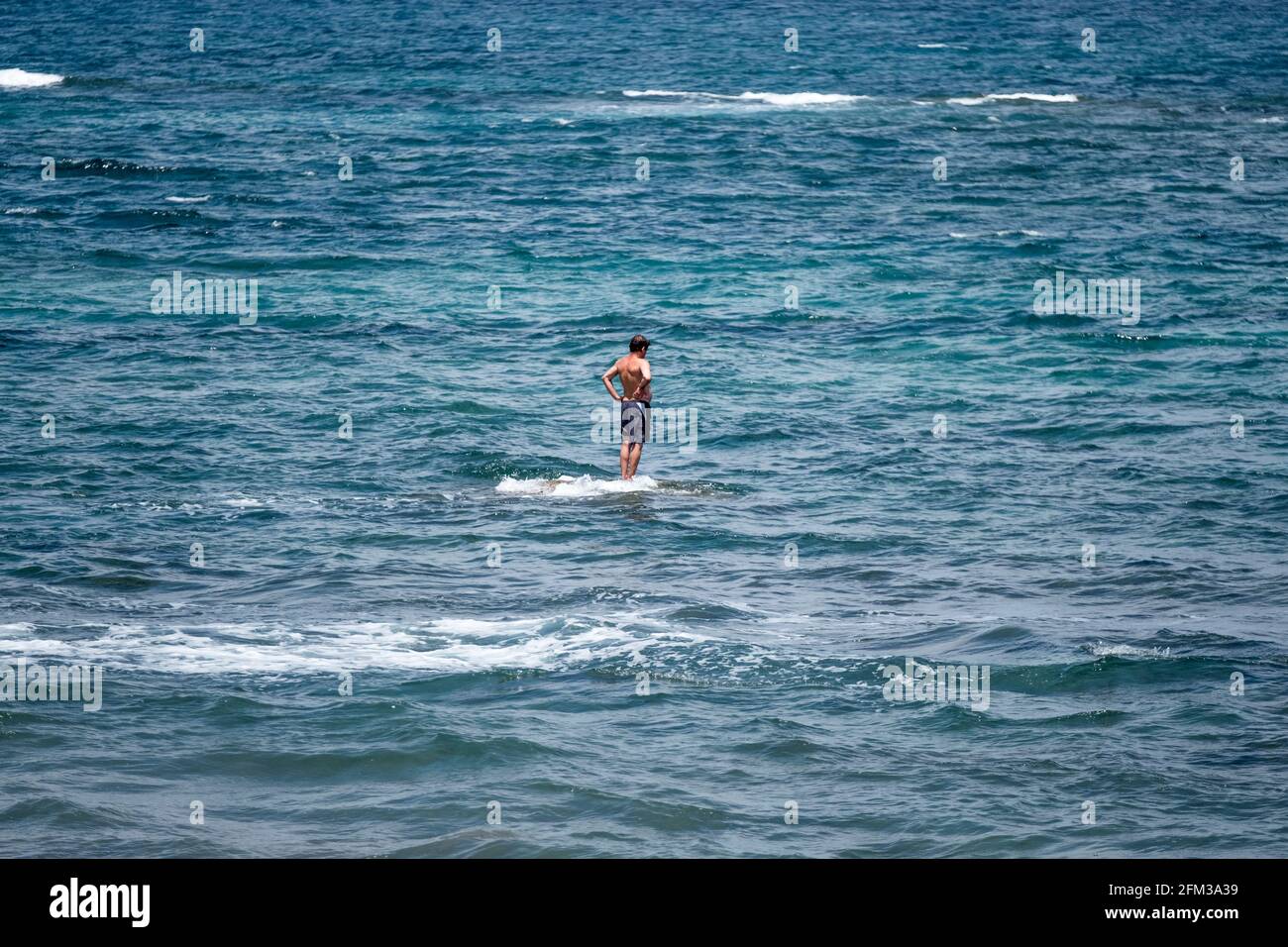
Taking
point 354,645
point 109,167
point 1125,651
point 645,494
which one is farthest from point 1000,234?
point 354,645

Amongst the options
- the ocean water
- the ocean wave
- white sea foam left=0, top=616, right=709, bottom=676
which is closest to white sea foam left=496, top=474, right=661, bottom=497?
the ocean water

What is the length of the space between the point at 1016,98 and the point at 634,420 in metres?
40.0

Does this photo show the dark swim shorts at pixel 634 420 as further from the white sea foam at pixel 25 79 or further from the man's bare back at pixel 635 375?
the white sea foam at pixel 25 79

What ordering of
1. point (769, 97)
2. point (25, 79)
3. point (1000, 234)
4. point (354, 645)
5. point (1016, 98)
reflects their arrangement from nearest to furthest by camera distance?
point (354, 645), point (1000, 234), point (1016, 98), point (769, 97), point (25, 79)

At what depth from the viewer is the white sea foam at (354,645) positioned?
40.8ft

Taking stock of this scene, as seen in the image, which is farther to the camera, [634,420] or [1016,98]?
[1016,98]

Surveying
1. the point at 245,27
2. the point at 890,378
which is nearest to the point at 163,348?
the point at 890,378

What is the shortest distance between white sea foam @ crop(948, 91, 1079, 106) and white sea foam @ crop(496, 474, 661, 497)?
37.7m

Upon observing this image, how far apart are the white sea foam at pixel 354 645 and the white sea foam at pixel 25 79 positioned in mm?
47035

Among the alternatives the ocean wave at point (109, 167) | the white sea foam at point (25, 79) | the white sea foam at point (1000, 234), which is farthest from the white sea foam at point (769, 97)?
the white sea foam at point (25, 79)

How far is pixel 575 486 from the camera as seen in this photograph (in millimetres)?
18078

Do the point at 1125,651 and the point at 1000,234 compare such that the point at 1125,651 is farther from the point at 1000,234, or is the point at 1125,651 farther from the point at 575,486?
the point at 1000,234

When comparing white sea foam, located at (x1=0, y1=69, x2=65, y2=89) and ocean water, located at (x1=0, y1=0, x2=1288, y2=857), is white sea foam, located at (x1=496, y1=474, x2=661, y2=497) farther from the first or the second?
white sea foam, located at (x1=0, y1=69, x2=65, y2=89)

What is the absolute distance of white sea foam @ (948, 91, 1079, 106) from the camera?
5288 cm
